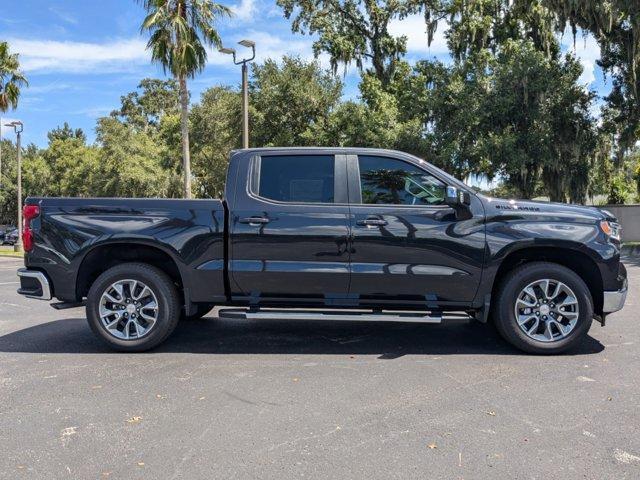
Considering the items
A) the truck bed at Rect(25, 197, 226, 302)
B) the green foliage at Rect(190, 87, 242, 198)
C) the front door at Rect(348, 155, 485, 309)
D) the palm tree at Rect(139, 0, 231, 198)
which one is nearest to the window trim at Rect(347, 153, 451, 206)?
the front door at Rect(348, 155, 485, 309)

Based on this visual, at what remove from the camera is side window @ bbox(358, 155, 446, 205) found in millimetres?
5398

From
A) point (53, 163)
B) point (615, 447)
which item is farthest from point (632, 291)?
point (53, 163)

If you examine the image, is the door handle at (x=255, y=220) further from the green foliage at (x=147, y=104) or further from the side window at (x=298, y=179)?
the green foliage at (x=147, y=104)

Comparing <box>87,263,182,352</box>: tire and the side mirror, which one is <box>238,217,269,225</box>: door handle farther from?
the side mirror

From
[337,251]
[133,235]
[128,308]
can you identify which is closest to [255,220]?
[337,251]

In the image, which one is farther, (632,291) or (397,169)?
(632,291)

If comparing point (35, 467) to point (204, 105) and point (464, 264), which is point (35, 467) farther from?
point (204, 105)

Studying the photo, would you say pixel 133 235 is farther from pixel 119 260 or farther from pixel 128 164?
pixel 128 164

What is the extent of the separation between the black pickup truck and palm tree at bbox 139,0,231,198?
553 inches

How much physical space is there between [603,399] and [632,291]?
624cm

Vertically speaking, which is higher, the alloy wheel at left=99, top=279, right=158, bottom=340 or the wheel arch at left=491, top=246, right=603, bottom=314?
the wheel arch at left=491, top=246, right=603, bottom=314

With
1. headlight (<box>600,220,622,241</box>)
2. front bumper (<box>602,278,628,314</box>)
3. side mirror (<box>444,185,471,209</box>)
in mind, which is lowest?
front bumper (<box>602,278,628,314</box>)

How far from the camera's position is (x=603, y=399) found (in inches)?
164

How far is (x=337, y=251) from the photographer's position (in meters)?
5.29
